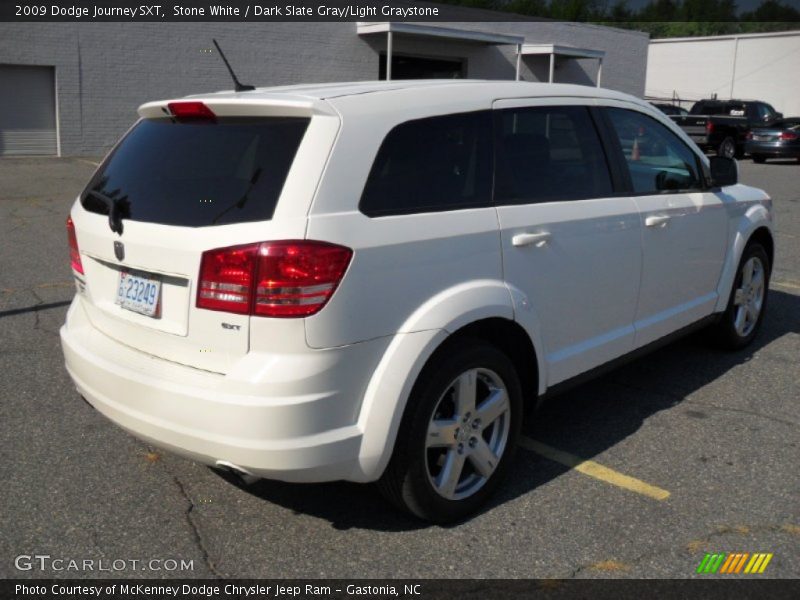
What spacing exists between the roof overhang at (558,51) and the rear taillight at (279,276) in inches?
1052

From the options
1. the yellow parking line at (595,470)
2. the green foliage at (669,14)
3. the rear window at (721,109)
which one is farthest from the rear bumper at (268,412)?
the green foliage at (669,14)

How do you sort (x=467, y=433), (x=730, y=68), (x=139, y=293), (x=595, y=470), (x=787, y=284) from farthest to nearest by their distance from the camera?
(x=730, y=68)
(x=787, y=284)
(x=595, y=470)
(x=467, y=433)
(x=139, y=293)

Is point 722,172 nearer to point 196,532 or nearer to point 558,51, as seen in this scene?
point 196,532

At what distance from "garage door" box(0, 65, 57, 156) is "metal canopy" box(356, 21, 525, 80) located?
8.39 metres

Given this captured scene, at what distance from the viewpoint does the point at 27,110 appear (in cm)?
1995

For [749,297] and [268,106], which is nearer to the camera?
[268,106]

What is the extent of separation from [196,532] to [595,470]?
1872 mm

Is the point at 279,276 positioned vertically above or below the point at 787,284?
above

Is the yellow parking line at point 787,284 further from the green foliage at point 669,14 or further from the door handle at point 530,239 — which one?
the green foliage at point 669,14

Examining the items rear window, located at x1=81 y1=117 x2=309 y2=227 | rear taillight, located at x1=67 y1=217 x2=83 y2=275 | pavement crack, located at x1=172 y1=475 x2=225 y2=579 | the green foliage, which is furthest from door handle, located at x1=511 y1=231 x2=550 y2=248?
the green foliage

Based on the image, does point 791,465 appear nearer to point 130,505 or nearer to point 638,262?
point 638,262

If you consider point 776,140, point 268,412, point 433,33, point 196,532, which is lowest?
point 196,532

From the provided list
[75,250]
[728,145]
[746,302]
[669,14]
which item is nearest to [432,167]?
[75,250]

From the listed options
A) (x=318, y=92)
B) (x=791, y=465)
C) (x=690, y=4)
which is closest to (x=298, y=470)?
(x=318, y=92)
